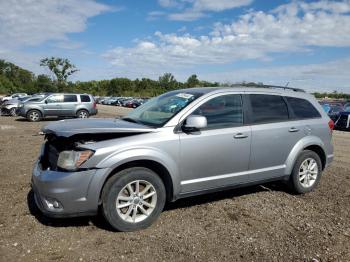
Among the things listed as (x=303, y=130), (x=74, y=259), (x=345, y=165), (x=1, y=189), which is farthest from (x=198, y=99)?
(x=345, y=165)

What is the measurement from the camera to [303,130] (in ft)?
19.6

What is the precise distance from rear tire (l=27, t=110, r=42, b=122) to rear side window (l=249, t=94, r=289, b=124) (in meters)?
18.6

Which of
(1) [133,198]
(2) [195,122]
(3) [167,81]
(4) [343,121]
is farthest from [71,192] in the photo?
(3) [167,81]

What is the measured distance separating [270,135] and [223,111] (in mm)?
857

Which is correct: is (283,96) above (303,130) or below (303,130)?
above

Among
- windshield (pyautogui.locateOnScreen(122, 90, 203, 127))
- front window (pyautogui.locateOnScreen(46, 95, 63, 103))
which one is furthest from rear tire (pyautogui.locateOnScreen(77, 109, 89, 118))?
windshield (pyautogui.locateOnScreen(122, 90, 203, 127))

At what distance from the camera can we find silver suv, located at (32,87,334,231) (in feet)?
13.8

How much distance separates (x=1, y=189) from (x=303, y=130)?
490cm

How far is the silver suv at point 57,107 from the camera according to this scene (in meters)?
21.9

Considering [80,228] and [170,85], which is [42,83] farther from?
[80,228]

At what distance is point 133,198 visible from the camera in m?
→ 4.43

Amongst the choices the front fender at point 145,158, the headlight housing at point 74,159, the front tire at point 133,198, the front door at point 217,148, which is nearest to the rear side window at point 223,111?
the front door at point 217,148

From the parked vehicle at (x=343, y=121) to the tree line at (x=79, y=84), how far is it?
61567 millimetres

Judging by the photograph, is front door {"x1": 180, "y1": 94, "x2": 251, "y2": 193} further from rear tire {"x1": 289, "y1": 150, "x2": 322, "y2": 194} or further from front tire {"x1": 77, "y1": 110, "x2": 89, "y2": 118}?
front tire {"x1": 77, "y1": 110, "x2": 89, "y2": 118}
